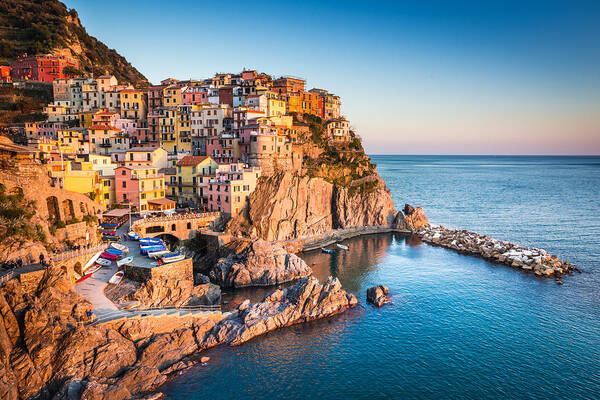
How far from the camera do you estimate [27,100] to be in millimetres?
75375

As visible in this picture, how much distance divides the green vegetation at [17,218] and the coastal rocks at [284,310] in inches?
674

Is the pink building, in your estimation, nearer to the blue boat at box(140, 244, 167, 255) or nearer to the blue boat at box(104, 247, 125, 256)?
the blue boat at box(140, 244, 167, 255)

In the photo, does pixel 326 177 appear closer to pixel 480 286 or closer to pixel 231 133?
pixel 231 133

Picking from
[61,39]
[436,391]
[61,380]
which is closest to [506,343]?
[436,391]

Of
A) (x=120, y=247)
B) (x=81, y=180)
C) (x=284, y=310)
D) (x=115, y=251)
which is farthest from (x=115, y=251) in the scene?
(x=284, y=310)

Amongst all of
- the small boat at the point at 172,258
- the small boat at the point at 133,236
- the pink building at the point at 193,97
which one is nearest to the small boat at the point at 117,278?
the small boat at the point at 172,258

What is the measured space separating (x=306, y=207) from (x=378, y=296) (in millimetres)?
26007

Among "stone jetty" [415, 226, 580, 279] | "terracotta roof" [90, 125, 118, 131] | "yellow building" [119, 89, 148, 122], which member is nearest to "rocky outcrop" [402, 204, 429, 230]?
"stone jetty" [415, 226, 580, 279]

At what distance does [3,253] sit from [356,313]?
29.1 meters

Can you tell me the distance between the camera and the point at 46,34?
90562 mm

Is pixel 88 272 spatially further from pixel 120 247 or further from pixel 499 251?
pixel 499 251

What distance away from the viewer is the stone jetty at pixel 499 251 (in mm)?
48300

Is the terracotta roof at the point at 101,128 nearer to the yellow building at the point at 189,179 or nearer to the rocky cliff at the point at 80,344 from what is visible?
the yellow building at the point at 189,179

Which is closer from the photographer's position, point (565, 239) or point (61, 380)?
point (61, 380)
